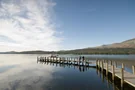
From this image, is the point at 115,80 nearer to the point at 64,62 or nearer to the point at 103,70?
the point at 103,70

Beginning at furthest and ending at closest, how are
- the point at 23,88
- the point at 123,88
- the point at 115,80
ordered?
the point at 115,80 → the point at 23,88 → the point at 123,88

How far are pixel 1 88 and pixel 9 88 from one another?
Answer: 1159 millimetres

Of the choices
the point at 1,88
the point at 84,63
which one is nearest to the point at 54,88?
the point at 1,88

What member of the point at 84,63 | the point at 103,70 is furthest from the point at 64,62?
the point at 103,70

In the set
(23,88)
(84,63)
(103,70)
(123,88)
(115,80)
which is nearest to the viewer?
(123,88)

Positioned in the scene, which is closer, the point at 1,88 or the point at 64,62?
the point at 1,88

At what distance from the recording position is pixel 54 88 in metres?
20.4

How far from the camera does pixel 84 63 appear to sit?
48219 mm

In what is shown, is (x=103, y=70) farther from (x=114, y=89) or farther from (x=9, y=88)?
(x=9, y=88)

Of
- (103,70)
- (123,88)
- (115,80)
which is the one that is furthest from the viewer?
(103,70)

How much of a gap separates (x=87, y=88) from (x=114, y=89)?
3.51 m

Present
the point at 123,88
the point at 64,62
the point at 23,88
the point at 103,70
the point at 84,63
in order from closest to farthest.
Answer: the point at 123,88, the point at 23,88, the point at 103,70, the point at 84,63, the point at 64,62

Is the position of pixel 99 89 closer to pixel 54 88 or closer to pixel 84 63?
pixel 54 88

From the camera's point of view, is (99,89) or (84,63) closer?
(99,89)
